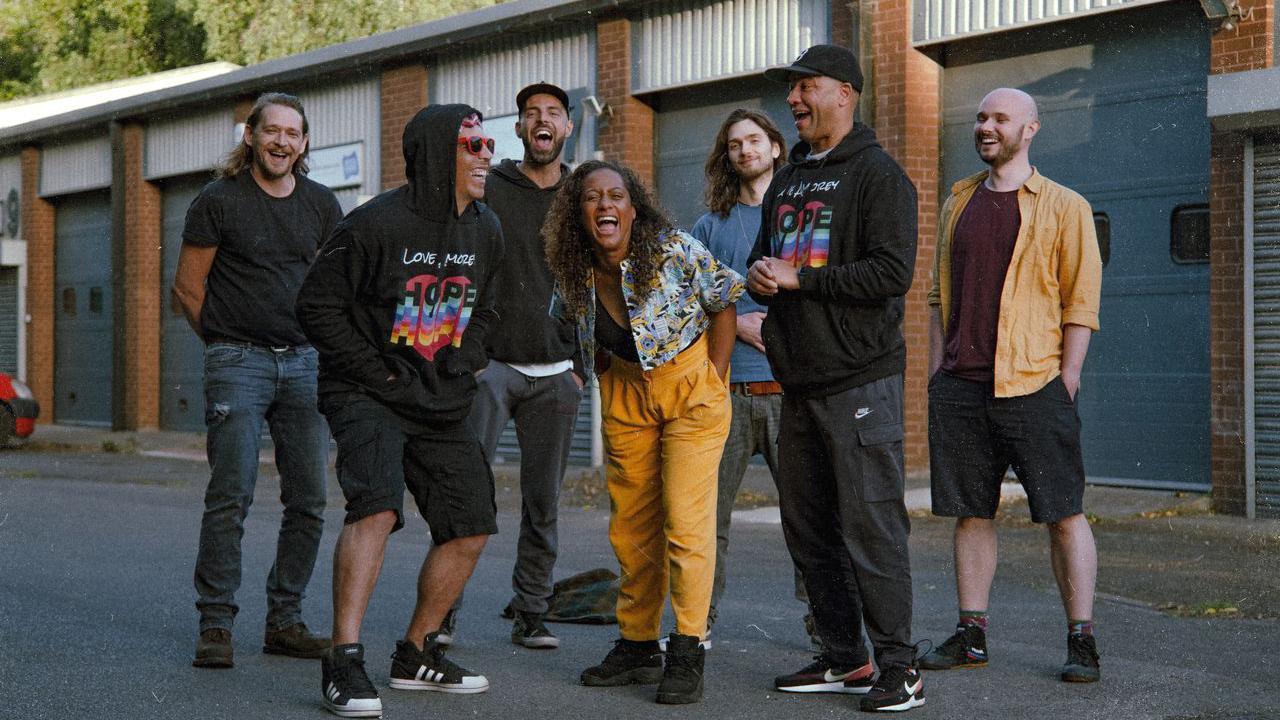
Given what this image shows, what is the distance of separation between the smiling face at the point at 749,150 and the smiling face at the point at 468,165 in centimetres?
144

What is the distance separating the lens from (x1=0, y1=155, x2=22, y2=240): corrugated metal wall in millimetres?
29859

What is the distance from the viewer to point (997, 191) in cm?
600

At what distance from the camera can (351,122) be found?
850 inches

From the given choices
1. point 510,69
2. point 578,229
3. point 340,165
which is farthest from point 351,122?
point 578,229

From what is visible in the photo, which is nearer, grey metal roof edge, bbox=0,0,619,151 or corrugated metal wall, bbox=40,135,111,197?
grey metal roof edge, bbox=0,0,619,151

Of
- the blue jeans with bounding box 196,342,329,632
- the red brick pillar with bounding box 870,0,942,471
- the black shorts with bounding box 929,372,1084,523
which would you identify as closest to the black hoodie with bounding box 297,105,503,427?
the blue jeans with bounding box 196,342,329,632

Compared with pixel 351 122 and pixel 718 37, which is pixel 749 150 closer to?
pixel 718 37

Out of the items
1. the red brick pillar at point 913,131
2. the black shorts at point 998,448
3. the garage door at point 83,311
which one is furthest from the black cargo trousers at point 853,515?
the garage door at point 83,311

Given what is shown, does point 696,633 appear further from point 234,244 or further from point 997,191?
point 234,244

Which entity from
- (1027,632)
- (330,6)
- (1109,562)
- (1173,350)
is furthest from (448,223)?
(330,6)

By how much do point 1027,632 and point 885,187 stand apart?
2495 mm

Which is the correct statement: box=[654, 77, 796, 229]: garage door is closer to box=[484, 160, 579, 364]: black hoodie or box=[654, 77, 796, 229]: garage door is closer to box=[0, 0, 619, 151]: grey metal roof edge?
box=[0, 0, 619, 151]: grey metal roof edge

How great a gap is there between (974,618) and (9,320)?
27.3 m

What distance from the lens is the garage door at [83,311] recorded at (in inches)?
1082
